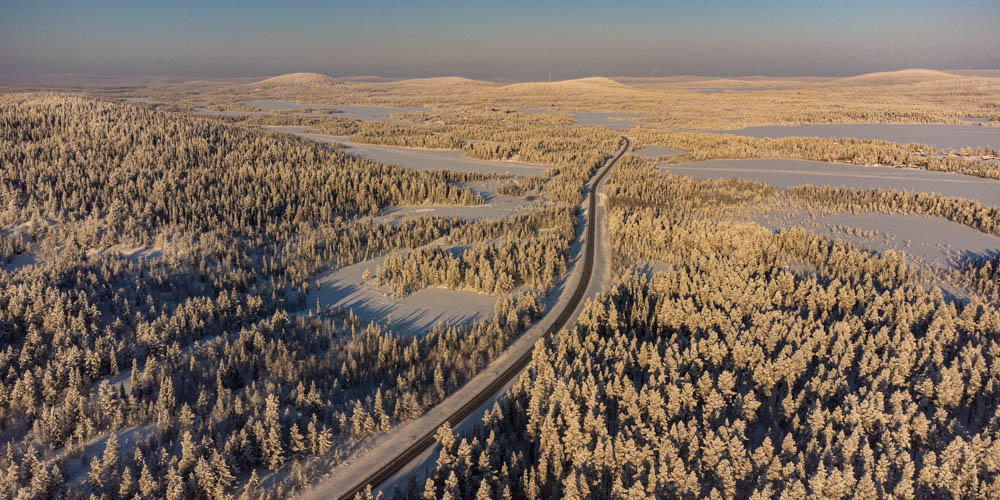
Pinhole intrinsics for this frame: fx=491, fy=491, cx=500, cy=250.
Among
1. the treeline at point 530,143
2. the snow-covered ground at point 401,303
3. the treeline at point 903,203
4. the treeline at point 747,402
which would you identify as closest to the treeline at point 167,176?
the snow-covered ground at point 401,303

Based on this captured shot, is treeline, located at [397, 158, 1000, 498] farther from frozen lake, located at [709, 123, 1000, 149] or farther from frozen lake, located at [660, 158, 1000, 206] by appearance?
frozen lake, located at [709, 123, 1000, 149]

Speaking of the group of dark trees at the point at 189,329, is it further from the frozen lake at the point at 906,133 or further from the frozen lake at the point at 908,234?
Result: the frozen lake at the point at 906,133

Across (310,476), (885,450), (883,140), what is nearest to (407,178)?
(310,476)

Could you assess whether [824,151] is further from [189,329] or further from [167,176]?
[167,176]

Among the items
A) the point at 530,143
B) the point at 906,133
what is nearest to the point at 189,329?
the point at 530,143

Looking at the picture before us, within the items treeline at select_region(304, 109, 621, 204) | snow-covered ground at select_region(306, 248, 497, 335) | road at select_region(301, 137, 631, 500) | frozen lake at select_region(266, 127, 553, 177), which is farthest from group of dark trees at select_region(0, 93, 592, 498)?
frozen lake at select_region(266, 127, 553, 177)

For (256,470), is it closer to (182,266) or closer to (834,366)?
(182,266)
